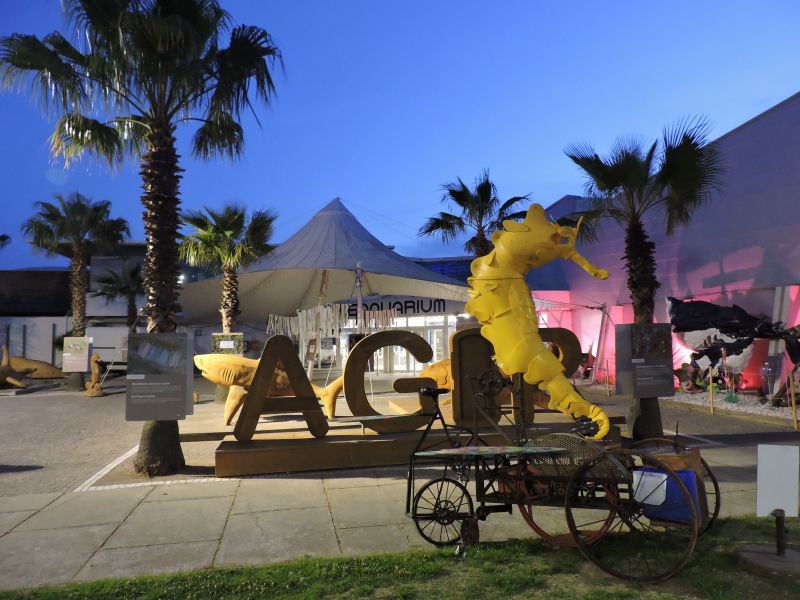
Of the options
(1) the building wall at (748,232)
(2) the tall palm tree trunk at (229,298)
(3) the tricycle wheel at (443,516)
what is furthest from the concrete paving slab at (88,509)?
(1) the building wall at (748,232)

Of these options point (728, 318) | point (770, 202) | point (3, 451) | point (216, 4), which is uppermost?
point (216, 4)

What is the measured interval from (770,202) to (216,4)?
12.6 metres

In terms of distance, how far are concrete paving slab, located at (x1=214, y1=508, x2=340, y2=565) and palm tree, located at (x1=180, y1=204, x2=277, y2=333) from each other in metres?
11.7

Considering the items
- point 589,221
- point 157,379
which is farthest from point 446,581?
point 589,221

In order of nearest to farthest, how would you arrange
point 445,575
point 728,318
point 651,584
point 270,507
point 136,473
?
point 651,584 < point 445,575 < point 270,507 < point 136,473 < point 728,318

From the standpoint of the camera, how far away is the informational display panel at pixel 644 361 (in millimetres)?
8047

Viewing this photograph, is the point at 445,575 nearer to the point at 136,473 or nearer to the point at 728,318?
the point at 136,473

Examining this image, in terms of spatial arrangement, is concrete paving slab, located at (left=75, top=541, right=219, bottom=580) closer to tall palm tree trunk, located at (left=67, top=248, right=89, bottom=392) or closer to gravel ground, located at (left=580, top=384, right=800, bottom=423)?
gravel ground, located at (left=580, top=384, right=800, bottom=423)

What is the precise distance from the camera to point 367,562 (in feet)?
13.4

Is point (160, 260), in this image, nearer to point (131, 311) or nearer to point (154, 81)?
point (154, 81)

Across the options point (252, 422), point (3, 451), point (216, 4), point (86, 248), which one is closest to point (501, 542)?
point (252, 422)

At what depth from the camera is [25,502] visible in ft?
19.9

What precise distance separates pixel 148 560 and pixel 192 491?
206 cm

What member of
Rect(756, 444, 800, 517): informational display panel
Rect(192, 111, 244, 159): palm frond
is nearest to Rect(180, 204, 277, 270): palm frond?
Rect(192, 111, 244, 159): palm frond
